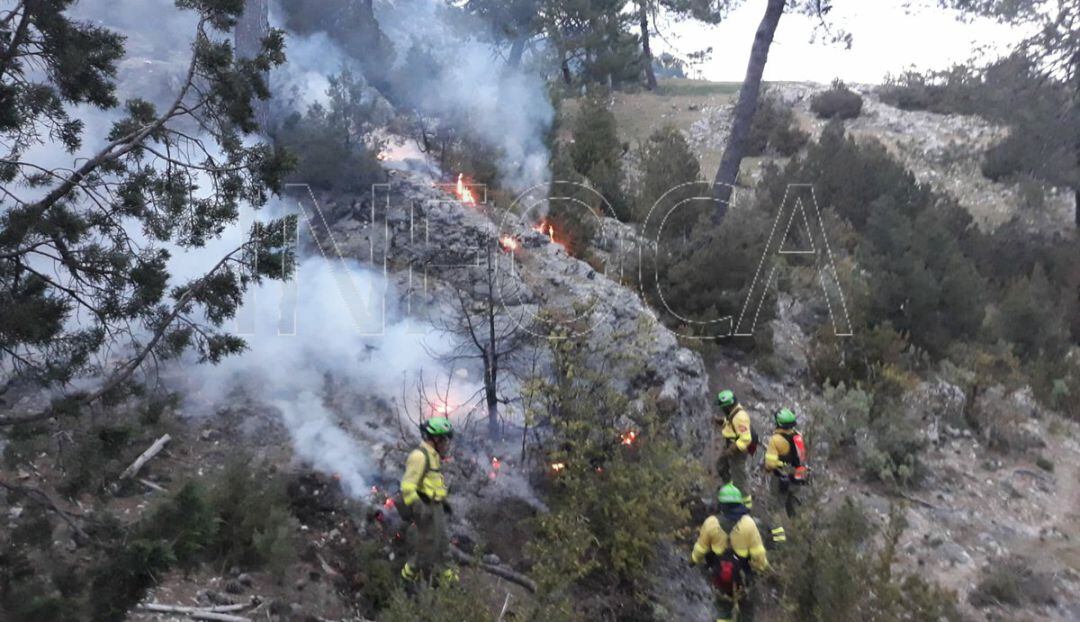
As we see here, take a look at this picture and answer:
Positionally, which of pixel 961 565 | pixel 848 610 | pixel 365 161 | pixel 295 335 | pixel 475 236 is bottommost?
pixel 961 565

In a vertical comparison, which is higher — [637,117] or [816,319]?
[637,117]

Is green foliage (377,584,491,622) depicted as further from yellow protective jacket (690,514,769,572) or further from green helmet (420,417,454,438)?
yellow protective jacket (690,514,769,572)

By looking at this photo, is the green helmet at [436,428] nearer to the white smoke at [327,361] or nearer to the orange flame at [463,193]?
the white smoke at [327,361]

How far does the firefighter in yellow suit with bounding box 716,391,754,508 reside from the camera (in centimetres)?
810

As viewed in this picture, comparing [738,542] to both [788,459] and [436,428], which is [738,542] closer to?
[788,459]

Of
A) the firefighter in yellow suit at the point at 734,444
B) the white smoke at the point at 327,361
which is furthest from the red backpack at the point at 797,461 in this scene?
the white smoke at the point at 327,361

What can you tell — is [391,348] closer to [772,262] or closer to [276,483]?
[276,483]

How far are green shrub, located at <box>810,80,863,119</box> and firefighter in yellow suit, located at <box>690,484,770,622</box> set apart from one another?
826 inches

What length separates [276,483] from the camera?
6.53 meters

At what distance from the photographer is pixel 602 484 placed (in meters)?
6.89

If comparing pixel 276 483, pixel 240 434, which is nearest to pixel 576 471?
pixel 276 483

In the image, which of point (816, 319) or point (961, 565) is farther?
point (816, 319)

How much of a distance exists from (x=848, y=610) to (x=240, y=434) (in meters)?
5.27

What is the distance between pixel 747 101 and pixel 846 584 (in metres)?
9.71
